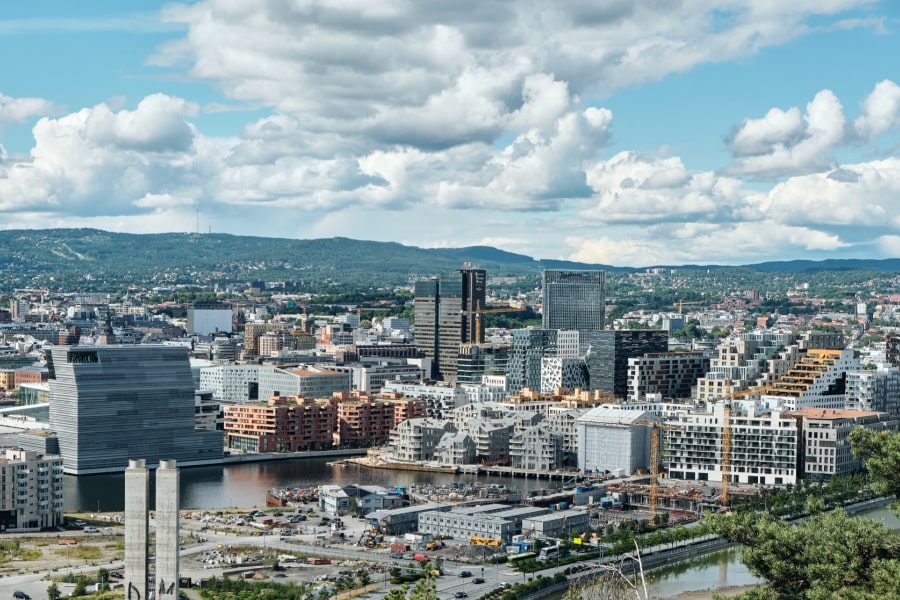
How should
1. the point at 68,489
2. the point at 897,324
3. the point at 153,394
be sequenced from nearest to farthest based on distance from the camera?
the point at 68,489 → the point at 153,394 → the point at 897,324

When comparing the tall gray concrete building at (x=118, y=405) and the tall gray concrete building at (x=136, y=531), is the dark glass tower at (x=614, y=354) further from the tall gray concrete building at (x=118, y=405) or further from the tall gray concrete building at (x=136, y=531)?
the tall gray concrete building at (x=136, y=531)

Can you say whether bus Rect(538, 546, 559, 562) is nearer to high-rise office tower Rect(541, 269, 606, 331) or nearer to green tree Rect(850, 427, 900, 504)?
green tree Rect(850, 427, 900, 504)

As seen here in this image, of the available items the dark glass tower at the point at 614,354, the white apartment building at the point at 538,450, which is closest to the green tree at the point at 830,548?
the white apartment building at the point at 538,450

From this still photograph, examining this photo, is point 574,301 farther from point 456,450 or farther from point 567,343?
point 456,450

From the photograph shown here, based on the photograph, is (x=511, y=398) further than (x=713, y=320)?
No

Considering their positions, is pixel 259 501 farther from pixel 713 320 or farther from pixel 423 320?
pixel 713 320

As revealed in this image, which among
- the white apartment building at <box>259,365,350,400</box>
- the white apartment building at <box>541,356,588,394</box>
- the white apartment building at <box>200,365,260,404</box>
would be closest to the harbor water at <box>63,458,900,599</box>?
the white apartment building at <box>259,365,350,400</box>

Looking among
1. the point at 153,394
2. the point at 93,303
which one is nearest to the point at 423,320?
the point at 153,394
